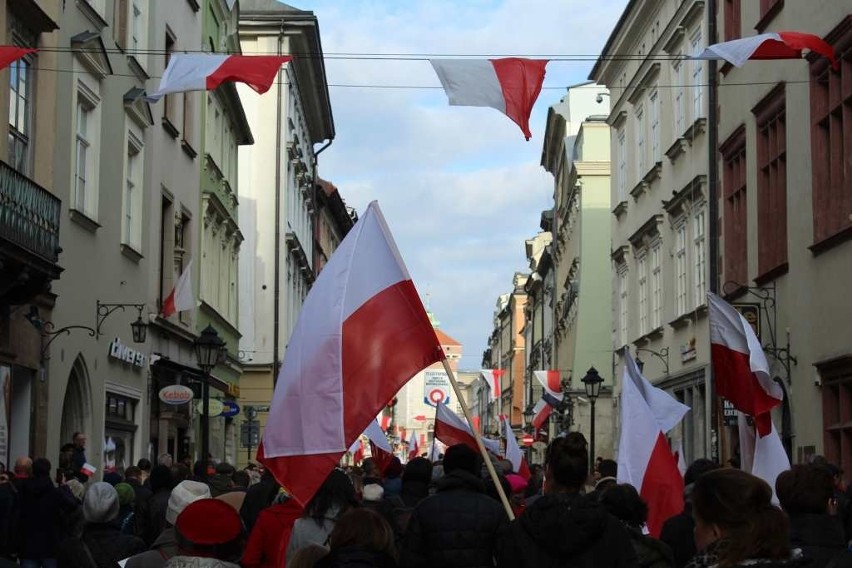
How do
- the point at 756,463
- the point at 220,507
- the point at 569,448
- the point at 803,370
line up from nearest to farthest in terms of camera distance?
the point at 220,507
the point at 569,448
the point at 756,463
the point at 803,370

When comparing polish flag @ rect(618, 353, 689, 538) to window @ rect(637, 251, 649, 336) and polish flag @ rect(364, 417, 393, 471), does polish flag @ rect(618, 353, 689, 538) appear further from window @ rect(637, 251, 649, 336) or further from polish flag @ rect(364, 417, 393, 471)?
window @ rect(637, 251, 649, 336)

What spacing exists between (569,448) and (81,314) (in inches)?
629

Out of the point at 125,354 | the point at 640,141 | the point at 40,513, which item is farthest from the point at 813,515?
the point at 640,141

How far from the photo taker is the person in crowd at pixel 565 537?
6.93 metres

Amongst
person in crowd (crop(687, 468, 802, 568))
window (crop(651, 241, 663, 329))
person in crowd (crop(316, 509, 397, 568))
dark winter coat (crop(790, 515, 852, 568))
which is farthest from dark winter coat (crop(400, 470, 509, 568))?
window (crop(651, 241, 663, 329))

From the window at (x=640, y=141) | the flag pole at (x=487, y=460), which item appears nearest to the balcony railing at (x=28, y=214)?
the flag pole at (x=487, y=460)

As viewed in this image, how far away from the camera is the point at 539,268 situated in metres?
79.8

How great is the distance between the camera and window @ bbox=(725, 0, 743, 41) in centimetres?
2645

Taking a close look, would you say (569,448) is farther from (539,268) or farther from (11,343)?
(539,268)

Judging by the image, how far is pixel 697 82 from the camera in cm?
2992

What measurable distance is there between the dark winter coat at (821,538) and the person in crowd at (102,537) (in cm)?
419

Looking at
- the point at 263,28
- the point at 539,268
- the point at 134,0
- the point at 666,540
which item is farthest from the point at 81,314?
the point at 539,268

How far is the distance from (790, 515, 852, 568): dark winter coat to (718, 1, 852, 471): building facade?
1304 cm

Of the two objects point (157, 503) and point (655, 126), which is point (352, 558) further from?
point (655, 126)
